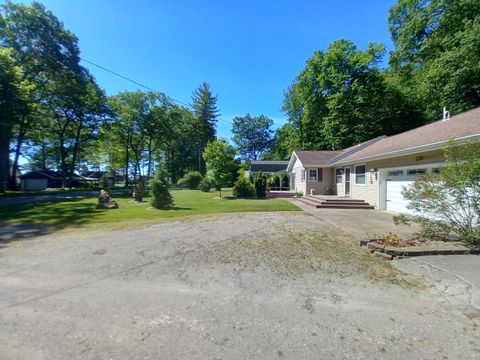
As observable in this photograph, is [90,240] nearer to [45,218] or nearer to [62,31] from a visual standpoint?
[45,218]

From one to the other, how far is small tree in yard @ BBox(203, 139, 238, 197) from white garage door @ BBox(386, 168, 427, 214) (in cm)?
1167

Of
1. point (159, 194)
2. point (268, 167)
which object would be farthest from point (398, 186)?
point (268, 167)

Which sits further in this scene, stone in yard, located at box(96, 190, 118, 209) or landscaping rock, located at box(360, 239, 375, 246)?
stone in yard, located at box(96, 190, 118, 209)

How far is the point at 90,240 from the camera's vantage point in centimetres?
715

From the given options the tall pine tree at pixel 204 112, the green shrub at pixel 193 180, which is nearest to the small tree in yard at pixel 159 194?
the green shrub at pixel 193 180

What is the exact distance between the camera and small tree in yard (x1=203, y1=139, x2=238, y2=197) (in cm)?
2083

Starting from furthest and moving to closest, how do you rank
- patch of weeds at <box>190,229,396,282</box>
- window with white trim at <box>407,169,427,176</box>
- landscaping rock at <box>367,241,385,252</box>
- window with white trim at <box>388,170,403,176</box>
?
window with white trim at <box>388,170,403,176</box> → window with white trim at <box>407,169,427,176</box> → landscaping rock at <box>367,241,385,252</box> → patch of weeds at <box>190,229,396,282</box>

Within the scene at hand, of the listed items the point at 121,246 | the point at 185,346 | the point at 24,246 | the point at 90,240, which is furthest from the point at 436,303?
the point at 24,246

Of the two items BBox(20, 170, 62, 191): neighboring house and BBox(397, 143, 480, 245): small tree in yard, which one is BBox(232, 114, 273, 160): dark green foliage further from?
BBox(397, 143, 480, 245): small tree in yard

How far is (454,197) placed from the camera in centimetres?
665

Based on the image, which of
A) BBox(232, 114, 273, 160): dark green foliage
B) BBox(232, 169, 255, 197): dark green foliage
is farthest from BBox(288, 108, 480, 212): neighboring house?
BBox(232, 114, 273, 160): dark green foliage

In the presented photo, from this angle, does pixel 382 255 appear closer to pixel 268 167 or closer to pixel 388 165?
pixel 388 165

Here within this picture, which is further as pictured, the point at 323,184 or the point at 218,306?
the point at 323,184

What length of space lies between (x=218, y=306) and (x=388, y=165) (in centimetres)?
1225
